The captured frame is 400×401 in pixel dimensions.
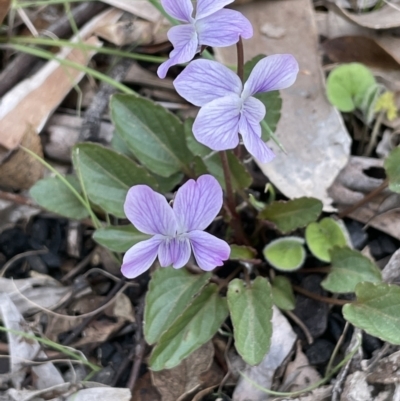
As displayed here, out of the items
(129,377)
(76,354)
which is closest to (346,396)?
(129,377)

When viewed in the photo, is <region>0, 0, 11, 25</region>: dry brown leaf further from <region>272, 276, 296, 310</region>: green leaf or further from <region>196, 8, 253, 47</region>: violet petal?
<region>272, 276, 296, 310</region>: green leaf

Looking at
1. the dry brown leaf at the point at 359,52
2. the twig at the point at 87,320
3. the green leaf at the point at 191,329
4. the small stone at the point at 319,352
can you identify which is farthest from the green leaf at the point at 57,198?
the dry brown leaf at the point at 359,52

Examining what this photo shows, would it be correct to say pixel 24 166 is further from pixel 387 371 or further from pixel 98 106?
pixel 387 371

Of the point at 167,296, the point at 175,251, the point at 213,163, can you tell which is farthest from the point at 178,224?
the point at 213,163

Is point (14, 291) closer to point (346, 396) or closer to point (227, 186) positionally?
point (227, 186)

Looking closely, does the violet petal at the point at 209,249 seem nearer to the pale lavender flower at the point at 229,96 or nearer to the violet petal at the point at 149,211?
the violet petal at the point at 149,211
